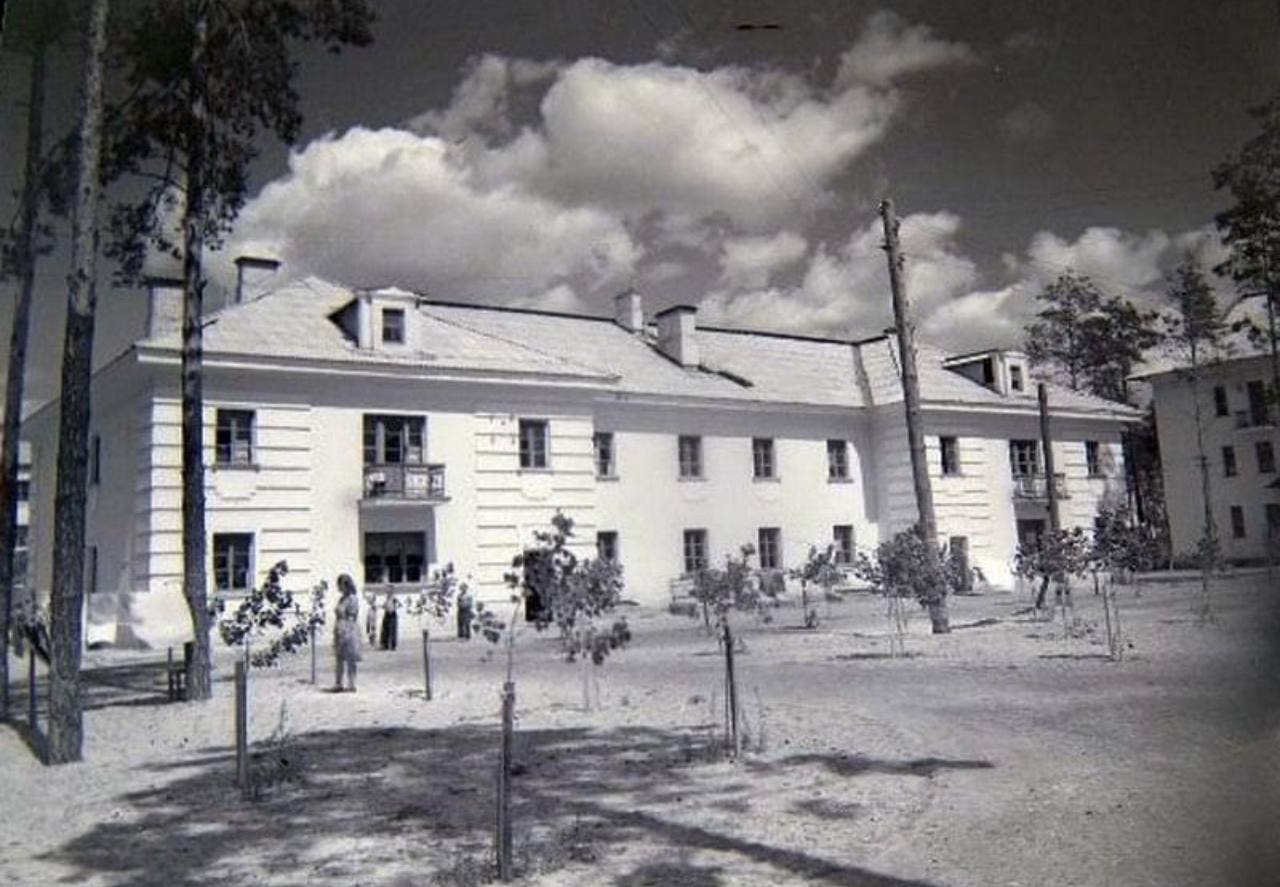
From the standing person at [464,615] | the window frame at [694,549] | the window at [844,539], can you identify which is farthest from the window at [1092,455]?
the window at [844,539]

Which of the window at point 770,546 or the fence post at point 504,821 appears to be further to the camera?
the window at point 770,546

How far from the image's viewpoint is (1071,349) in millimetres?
4848

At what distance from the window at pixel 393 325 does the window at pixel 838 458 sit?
39.0ft

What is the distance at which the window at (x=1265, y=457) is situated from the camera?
110 inches

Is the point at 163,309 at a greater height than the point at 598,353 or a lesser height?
lesser

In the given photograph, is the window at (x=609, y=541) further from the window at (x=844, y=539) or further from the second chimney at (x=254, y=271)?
the second chimney at (x=254, y=271)

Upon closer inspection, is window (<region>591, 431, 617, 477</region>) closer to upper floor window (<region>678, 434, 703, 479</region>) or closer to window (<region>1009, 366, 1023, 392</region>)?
upper floor window (<region>678, 434, 703, 479</region>)

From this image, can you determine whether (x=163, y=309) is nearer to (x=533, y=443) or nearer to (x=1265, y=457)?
(x=533, y=443)

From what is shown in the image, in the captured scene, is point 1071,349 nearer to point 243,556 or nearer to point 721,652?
point 721,652

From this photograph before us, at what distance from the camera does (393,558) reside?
698 inches

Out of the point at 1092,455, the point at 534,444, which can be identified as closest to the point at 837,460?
the point at 534,444

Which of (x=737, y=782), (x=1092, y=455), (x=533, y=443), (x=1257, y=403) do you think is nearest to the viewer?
(x=1257, y=403)

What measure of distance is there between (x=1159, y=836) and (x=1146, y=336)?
2.03 meters

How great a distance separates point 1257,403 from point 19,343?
8.99 metres
